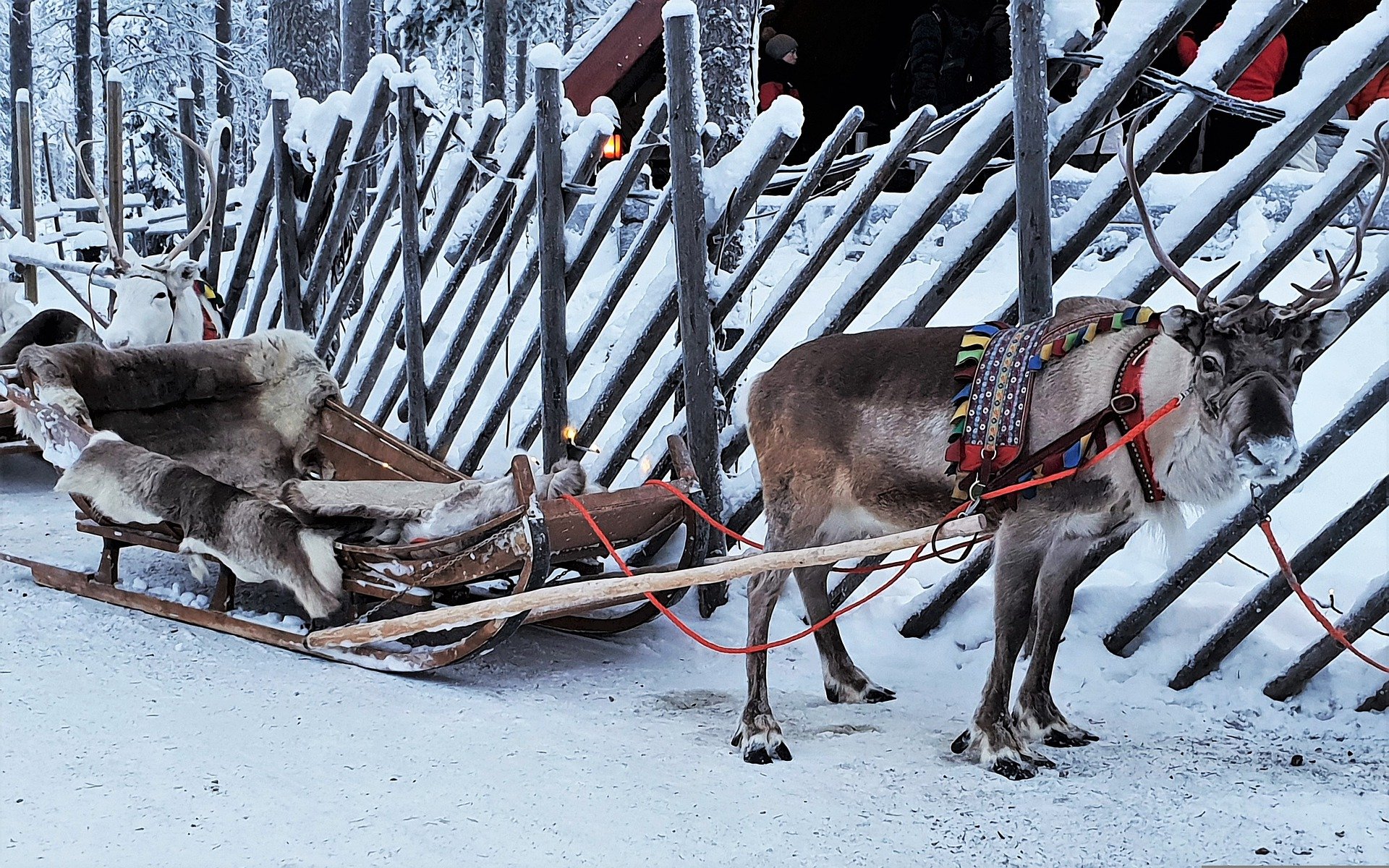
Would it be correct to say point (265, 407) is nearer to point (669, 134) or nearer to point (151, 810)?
point (669, 134)

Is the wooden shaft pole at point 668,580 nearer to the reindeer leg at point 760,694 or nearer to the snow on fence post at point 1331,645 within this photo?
the reindeer leg at point 760,694

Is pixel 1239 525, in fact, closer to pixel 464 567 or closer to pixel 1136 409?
pixel 1136 409

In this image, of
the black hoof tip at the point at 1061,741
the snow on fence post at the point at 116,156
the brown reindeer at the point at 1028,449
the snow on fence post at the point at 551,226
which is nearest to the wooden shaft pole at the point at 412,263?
the snow on fence post at the point at 551,226

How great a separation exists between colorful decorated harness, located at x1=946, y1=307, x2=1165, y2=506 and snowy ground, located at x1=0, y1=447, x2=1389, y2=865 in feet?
2.55

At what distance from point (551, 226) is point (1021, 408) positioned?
2.33m

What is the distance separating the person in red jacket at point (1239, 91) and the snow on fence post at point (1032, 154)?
1.90m

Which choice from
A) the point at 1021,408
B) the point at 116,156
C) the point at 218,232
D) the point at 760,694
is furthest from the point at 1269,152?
the point at 116,156

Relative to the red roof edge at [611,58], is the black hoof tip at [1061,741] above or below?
below

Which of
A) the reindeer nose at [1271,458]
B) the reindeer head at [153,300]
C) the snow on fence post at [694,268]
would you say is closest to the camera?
the reindeer nose at [1271,458]

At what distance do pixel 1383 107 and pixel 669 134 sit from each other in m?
2.21

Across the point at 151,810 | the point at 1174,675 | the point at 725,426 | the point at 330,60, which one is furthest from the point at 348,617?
the point at 330,60

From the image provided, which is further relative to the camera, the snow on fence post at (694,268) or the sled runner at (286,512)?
the snow on fence post at (694,268)

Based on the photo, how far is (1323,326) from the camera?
263 centimetres

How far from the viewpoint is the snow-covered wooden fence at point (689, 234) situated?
3346 millimetres
